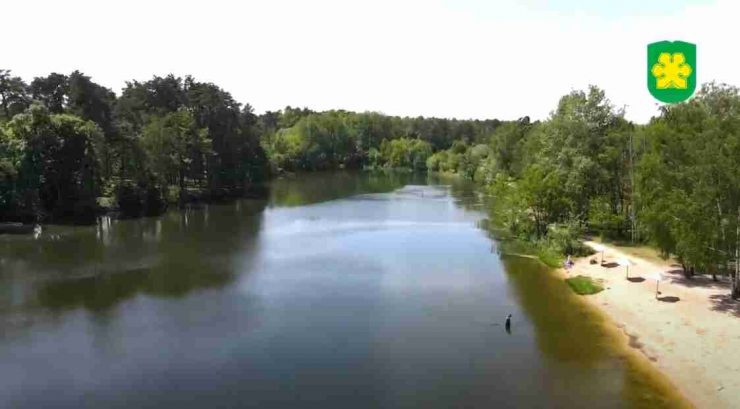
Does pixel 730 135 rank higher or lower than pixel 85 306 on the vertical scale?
higher

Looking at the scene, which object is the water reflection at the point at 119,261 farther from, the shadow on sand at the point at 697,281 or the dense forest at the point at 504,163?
the shadow on sand at the point at 697,281

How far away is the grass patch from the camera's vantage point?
33.5 m

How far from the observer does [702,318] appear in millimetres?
27219

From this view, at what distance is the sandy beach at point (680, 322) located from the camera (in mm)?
21641

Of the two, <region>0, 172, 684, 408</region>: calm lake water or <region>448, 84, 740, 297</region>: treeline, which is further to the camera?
<region>448, 84, 740, 297</region>: treeline

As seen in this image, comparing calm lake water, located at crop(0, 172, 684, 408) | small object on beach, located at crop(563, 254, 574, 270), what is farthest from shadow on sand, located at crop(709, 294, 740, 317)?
small object on beach, located at crop(563, 254, 574, 270)

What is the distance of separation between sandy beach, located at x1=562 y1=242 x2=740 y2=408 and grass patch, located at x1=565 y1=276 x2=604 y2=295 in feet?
1.67

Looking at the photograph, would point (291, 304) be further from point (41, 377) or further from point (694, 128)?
point (694, 128)

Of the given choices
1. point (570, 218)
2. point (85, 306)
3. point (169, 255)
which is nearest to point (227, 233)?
point (169, 255)

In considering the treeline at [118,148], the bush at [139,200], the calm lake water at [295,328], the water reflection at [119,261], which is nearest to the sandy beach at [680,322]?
the calm lake water at [295,328]

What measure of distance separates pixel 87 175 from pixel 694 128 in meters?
54.2

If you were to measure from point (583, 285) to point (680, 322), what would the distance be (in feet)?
24.5

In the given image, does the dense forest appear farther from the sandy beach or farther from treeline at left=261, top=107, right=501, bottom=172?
treeline at left=261, top=107, right=501, bottom=172

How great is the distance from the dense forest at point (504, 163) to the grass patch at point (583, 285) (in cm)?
398
